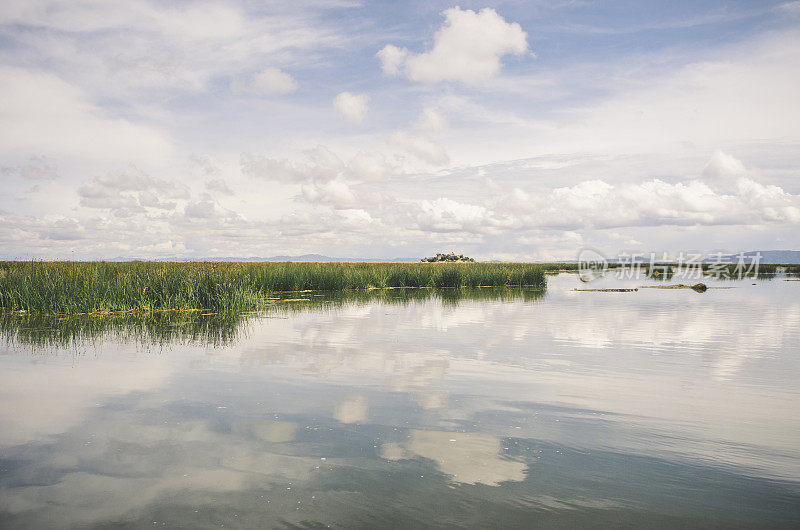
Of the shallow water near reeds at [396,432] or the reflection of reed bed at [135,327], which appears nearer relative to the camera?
the shallow water near reeds at [396,432]

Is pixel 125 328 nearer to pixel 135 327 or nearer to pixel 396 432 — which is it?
pixel 135 327

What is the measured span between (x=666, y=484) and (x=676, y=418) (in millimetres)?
2261

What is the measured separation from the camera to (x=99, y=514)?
13.6ft

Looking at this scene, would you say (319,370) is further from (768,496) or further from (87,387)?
(768,496)

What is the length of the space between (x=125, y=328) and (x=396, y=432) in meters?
11.0

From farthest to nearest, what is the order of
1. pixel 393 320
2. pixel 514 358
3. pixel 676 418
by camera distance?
pixel 393 320 → pixel 514 358 → pixel 676 418

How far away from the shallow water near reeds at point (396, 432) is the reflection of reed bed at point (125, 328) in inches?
8.7

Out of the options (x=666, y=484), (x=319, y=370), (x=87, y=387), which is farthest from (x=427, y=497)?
(x=87, y=387)

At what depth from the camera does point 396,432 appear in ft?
19.3

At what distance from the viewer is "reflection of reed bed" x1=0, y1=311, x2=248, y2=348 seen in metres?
12.3

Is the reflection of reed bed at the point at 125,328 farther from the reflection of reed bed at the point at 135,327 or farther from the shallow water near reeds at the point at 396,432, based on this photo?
the shallow water near reeds at the point at 396,432

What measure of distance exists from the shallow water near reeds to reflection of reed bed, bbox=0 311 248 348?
0.22 meters

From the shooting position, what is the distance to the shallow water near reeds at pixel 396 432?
423cm

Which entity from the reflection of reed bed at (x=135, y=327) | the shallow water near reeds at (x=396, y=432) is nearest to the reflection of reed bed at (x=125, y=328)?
the reflection of reed bed at (x=135, y=327)
